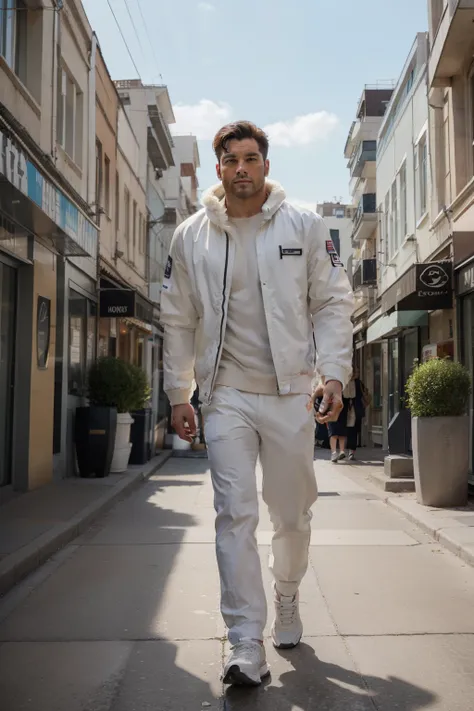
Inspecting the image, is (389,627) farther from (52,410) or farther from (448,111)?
(448,111)

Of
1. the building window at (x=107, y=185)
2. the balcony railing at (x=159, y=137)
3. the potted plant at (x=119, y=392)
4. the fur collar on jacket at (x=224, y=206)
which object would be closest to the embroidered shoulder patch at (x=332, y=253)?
the fur collar on jacket at (x=224, y=206)

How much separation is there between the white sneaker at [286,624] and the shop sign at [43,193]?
485cm

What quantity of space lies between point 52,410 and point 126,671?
28.0 ft

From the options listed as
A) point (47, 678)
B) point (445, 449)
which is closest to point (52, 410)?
point (445, 449)

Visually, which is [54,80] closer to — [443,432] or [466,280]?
[466,280]

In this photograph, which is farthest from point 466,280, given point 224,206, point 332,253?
point 224,206

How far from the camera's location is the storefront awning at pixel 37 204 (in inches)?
307

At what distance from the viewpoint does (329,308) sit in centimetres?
388

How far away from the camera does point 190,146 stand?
52.7 metres

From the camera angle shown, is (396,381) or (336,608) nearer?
(336,608)

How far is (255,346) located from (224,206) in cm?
68

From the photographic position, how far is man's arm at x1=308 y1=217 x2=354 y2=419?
3805mm

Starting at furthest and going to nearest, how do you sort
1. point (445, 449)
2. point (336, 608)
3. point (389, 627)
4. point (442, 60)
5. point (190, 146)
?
point (190, 146), point (442, 60), point (445, 449), point (336, 608), point (389, 627)

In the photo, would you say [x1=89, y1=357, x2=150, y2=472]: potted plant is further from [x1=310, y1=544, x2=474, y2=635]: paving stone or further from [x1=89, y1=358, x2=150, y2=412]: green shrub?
[x1=310, y1=544, x2=474, y2=635]: paving stone
